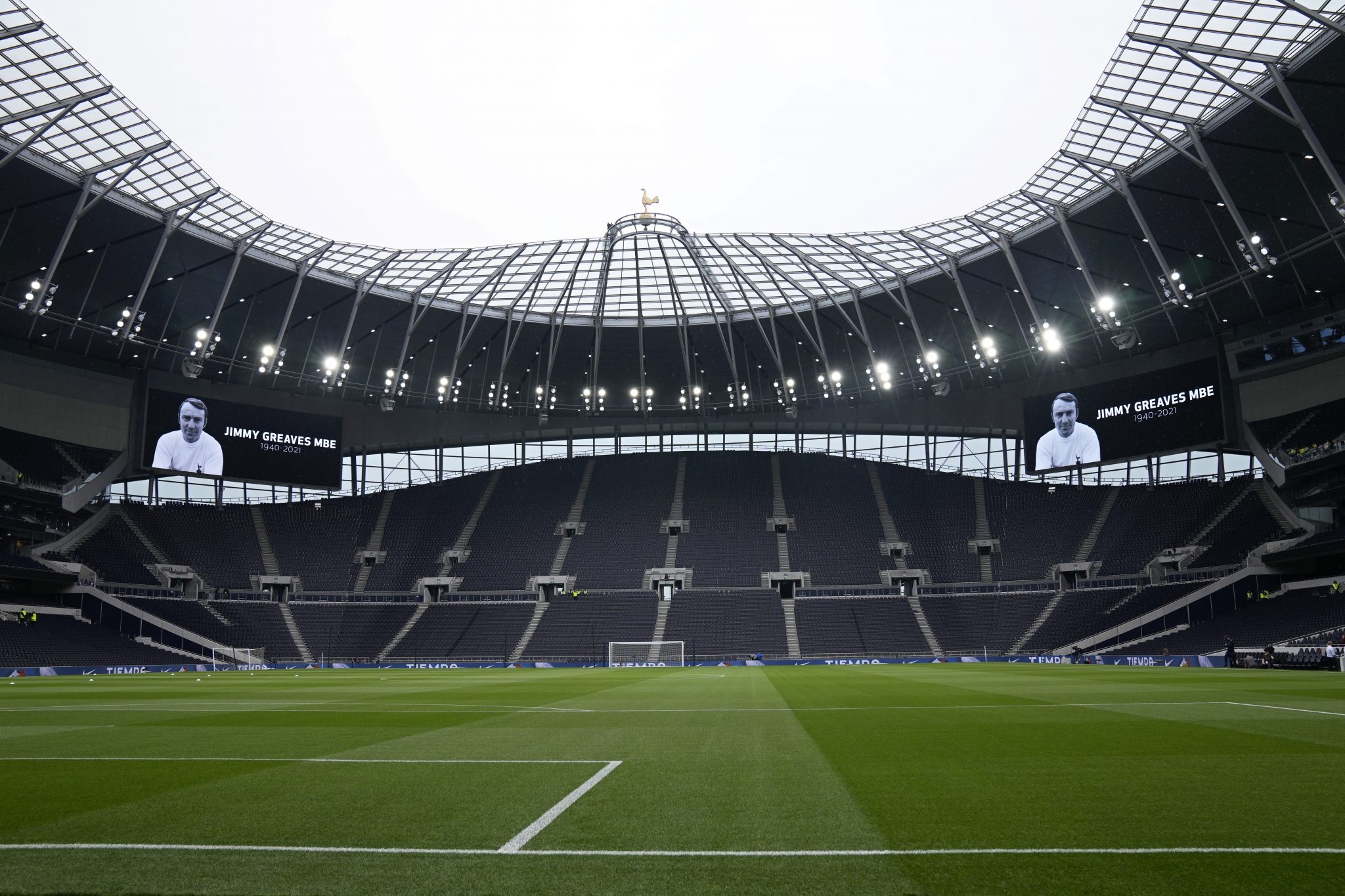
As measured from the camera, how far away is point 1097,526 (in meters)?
69.2

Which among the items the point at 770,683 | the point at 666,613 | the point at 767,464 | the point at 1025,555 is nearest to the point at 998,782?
the point at 770,683

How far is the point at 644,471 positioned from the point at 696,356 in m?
12.7

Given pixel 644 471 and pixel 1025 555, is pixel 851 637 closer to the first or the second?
pixel 1025 555

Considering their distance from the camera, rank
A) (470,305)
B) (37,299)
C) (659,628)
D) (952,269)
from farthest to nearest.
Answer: (470,305) < (659,628) < (952,269) < (37,299)

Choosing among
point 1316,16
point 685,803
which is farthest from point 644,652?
point 685,803

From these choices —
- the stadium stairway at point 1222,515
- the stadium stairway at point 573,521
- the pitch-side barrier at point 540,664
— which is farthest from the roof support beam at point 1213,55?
the stadium stairway at point 573,521

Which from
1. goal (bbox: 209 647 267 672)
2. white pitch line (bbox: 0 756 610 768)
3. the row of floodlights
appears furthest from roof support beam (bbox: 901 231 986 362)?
white pitch line (bbox: 0 756 610 768)

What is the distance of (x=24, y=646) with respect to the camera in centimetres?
4972

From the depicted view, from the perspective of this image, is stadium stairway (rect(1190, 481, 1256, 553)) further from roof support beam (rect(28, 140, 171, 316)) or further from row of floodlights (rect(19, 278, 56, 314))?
row of floodlights (rect(19, 278, 56, 314))

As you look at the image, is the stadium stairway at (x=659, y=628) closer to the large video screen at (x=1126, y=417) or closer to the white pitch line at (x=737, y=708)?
the large video screen at (x=1126, y=417)

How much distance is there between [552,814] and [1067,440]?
6617 cm

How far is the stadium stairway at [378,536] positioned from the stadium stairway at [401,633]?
5.87 metres

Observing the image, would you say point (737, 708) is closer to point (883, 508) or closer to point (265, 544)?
point (883, 508)

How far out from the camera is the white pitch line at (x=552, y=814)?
5.75 m
